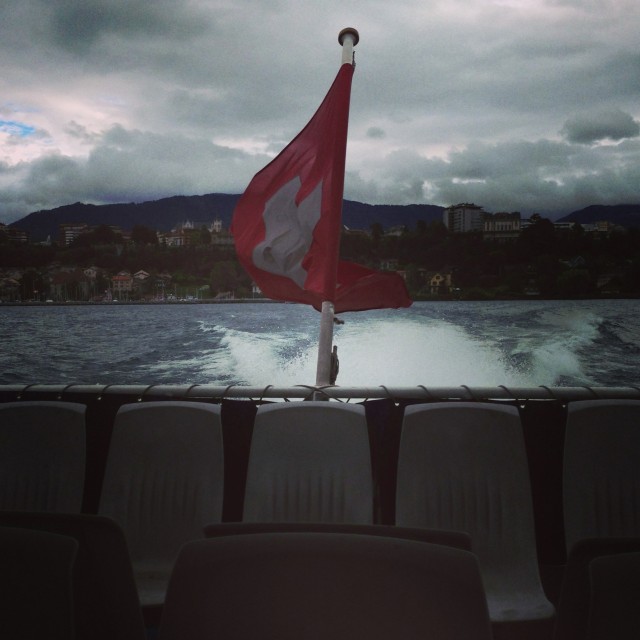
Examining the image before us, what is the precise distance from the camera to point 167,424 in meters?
1.92

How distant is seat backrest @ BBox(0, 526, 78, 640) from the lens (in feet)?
1.97

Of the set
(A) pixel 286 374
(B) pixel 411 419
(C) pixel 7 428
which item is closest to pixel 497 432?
(B) pixel 411 419

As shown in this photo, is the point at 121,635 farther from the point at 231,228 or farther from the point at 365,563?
the point at 231,228

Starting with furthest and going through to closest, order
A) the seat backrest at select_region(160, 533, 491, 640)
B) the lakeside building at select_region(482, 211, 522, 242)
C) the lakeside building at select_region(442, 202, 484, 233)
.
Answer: the lakeside building at select_region(482, 211, 522, 242), the lakeside building at select_region(442, 202, 484, 233), the seat backrest at select_region(160, 533, 491, 640)

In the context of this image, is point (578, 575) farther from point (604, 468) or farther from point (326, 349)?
point (326, 349)

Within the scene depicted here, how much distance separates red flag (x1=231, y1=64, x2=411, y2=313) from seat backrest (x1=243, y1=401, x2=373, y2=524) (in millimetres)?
1057

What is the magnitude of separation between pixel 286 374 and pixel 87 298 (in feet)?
40.9

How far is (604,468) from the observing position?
1.80 meters

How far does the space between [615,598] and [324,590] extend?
295mm

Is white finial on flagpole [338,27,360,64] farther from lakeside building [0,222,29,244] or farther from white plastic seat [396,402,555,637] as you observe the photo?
lakeside building [0,222,29,244]

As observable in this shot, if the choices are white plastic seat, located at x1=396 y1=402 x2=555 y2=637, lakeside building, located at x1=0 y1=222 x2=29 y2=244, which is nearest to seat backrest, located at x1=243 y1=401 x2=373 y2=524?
white plastic seat, located at x1=396 y1=402 x2=555 y2=637

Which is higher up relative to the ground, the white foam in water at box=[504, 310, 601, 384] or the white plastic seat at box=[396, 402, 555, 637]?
the white plastic seat at box=[396, 402, 555, 637]

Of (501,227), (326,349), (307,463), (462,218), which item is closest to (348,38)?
(326,349)

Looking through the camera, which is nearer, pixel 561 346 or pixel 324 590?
pixel 324 590
